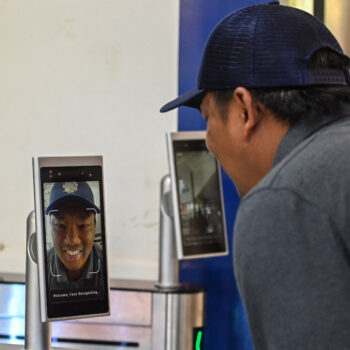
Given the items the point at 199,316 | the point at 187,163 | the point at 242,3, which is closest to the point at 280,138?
the point at 187,163

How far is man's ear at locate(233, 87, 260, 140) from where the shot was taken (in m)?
0.76

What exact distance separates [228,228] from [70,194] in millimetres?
791

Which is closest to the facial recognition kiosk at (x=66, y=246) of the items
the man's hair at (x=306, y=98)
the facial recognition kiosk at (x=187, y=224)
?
the facial recognition kiosk at (x=187, y=224)

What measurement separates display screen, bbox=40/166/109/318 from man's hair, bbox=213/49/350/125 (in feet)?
1.48

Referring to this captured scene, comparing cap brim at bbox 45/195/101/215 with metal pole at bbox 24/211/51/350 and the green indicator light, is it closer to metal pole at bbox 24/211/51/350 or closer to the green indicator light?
metal pole at bbox 24/211/51/350

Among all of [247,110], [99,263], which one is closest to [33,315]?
[99,263]

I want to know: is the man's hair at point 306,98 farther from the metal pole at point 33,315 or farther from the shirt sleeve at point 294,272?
the metal pole at point 33,315

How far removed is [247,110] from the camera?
0.76 meters

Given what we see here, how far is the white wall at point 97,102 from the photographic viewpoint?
190 cm

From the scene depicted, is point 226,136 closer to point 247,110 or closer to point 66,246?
point 247,110

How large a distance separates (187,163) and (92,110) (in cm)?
48

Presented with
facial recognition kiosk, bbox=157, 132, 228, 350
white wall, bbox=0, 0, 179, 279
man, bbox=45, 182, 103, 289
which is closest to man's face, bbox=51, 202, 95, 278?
man, bbox=45, 182, 103, 289

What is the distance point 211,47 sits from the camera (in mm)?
783

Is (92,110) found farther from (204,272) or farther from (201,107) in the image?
(201,107)
